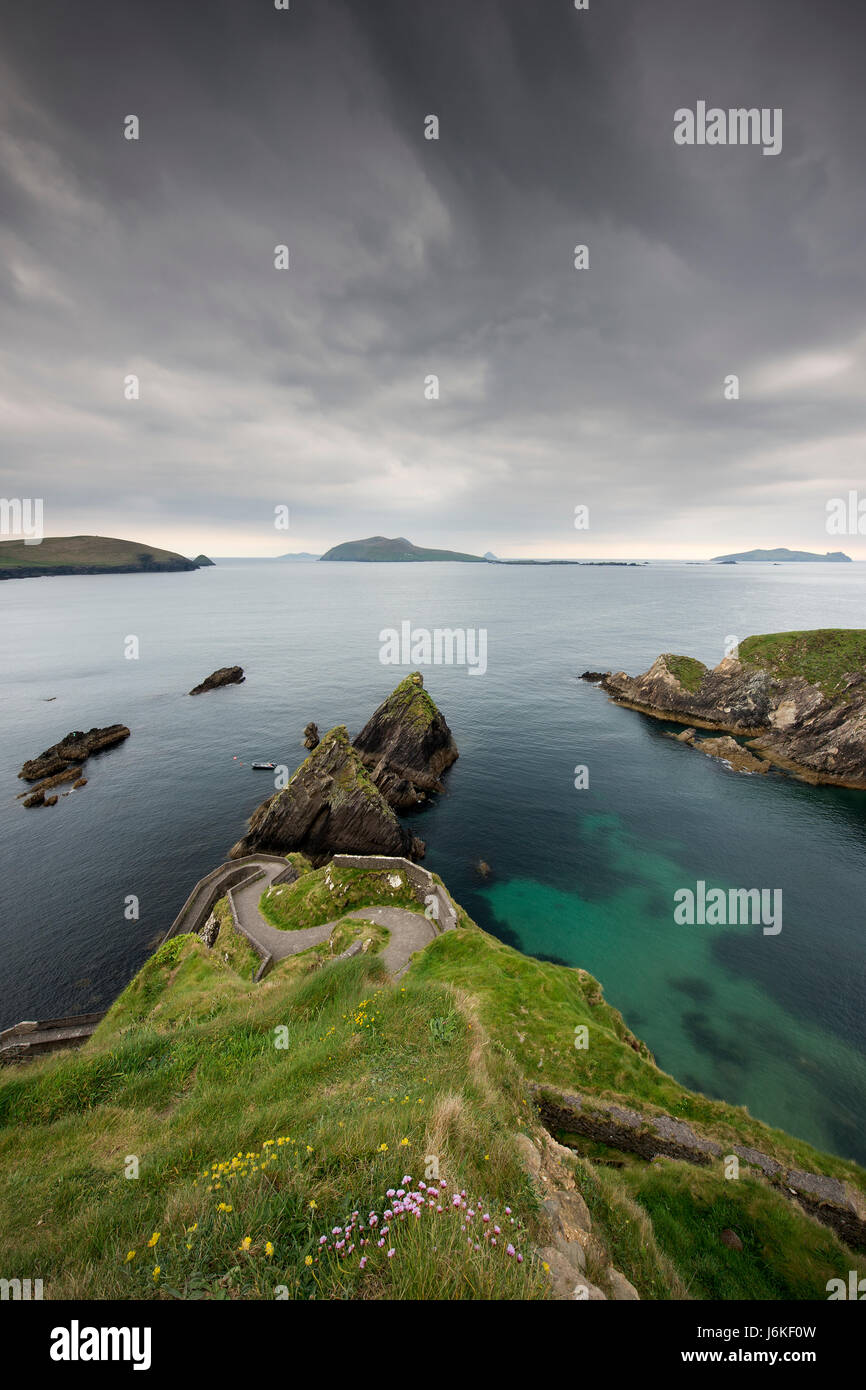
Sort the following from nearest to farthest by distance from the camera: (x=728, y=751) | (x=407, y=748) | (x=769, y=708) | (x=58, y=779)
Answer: (x=407, y=748) < (x=58, y=779) < (x=728, y=751) < (x=769, y=708)

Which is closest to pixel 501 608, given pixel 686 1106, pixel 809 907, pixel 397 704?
pixel 397 704

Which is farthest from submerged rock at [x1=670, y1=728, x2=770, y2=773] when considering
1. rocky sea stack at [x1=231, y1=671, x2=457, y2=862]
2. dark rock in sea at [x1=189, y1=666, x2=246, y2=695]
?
dark rock in sea at [x1=189, y1=666, x2=246, y2=695]

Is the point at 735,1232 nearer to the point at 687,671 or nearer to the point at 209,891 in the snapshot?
the point at 209,891

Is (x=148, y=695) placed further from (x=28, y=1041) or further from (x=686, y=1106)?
(x=686, y=1106)

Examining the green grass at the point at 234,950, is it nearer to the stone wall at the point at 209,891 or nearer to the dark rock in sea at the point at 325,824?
the stone wall at the point at 209,891

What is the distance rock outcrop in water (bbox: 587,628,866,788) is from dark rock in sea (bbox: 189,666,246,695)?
67.2 metres

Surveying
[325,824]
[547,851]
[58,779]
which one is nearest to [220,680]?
[58,779]

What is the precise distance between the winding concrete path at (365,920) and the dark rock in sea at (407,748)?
18.6 m

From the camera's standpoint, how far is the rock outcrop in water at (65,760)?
50831mm

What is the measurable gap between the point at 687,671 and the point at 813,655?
616 inches

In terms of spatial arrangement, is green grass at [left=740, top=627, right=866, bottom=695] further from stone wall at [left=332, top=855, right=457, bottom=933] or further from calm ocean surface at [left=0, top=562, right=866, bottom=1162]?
stone wall at [left=332, top=855, right=457, bottom=933]

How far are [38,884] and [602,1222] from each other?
43788 mm

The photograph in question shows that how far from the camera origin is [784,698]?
62969mm
